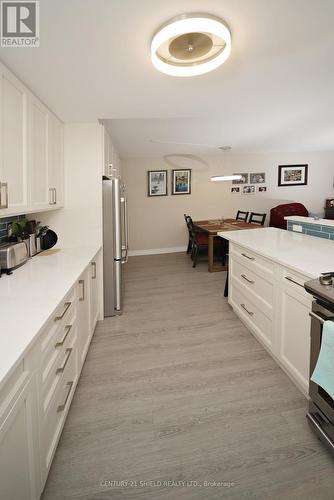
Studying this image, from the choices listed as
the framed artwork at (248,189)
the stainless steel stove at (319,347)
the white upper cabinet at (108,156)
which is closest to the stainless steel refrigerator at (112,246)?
the white upper cabinet at (108,156)

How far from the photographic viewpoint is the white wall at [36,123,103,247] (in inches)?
111

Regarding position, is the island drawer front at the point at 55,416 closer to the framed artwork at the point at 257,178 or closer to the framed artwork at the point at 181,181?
the framed artwork at the point at 181,181

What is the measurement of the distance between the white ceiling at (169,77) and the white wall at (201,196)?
2.87 meters

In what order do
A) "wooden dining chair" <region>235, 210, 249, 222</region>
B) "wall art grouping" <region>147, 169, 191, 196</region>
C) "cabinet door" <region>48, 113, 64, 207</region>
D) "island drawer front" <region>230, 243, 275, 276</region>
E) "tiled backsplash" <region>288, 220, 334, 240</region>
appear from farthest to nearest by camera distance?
"wall art grouping" <region>147, 169, 191, 196</region> → "wooden dining chair" <region>235, 210, 249, 222</region> → "tiled backsplash" <region>288, 220, 334, 240</region> → "cabinet door" <region>48, 113, 64, 207</region> → "island drawer front" <region>230, 243, 275, 276</region>

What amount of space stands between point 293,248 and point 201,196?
14.7ft

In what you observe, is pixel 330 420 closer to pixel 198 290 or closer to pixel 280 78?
pixel 280 78

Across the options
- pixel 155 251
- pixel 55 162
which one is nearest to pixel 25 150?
pixel 55 162

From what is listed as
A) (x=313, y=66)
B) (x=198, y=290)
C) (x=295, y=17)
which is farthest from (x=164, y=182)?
(x=295, y=17)

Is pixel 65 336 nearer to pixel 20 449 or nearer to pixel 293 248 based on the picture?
pixel 20 449

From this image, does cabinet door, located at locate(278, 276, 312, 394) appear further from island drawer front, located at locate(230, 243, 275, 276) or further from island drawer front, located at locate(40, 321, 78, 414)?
island drawer front, located at locate(40, 321, 78, 414)

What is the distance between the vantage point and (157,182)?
6.26m

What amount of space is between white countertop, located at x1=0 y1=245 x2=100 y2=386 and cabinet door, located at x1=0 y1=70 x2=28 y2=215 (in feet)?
1.48

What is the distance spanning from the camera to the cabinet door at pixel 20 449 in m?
0.83

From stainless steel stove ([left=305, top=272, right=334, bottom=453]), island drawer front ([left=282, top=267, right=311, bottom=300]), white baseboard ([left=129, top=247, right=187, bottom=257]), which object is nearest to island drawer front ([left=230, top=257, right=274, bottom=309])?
island drawer front ([left=282, top=267, right=311, bottom=300])
